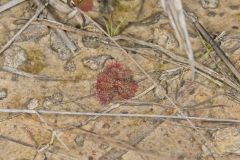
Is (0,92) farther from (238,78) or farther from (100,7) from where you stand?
(238,78)

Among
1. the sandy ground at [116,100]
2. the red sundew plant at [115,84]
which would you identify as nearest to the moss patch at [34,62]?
the sandy ground at [116,100]

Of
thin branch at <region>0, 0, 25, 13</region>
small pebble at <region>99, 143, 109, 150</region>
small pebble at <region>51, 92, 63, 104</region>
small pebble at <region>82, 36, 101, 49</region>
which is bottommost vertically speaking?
small pebble at <region>99, 143, 109, 150</region>

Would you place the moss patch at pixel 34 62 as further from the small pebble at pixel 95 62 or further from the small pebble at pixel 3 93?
the small pebble at pixel 95 62

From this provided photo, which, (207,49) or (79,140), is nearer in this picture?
(79,140)

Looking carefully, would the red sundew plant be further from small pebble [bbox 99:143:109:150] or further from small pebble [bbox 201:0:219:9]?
small pebble [bbox 201:0:219:9]

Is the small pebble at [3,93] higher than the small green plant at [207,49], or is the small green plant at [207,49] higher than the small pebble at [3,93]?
the small green plant at [207,49]

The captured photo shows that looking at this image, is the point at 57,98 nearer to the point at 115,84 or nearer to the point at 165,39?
the point at 115,84

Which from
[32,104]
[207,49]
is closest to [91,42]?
[32,104]

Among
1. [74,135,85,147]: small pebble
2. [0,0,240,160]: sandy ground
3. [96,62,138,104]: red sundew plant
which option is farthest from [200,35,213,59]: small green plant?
[74,135,85,147]: small pebble
